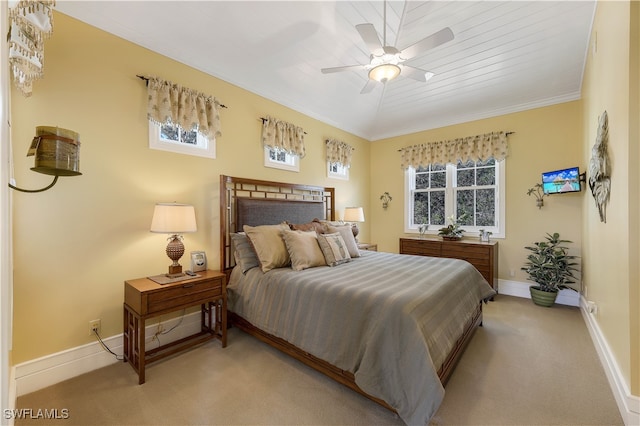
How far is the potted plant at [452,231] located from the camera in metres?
4.53

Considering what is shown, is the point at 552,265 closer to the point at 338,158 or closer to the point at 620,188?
the point at 620,188

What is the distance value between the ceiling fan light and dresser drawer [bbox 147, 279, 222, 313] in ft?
8.17

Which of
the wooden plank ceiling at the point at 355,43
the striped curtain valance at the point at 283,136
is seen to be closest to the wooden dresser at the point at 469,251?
the wooden plank ceiling at the point at 355,43

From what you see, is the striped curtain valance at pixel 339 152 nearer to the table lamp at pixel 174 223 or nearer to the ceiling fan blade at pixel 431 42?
the ceiling fan blade at pixel 431 42

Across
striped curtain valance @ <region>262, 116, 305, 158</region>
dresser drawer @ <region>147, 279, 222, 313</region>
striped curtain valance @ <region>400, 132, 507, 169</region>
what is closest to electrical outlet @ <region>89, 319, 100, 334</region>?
dresser drawer @ <region>147, 279, 222, 313</region>

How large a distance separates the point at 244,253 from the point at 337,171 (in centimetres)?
282

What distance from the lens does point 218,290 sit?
2.61 metres

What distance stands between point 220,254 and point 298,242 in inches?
39.9

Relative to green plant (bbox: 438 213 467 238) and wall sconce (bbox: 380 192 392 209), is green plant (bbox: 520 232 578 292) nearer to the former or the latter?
green plant (bbox: 438 213 467 238)

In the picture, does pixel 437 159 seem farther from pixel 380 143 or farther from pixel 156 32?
pixel 156 32

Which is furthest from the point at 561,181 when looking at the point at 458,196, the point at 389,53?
the point at 389,53

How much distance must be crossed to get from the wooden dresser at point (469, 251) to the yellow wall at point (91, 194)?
345cm

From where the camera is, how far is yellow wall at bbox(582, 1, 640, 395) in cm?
164

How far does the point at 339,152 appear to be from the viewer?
489 cm
